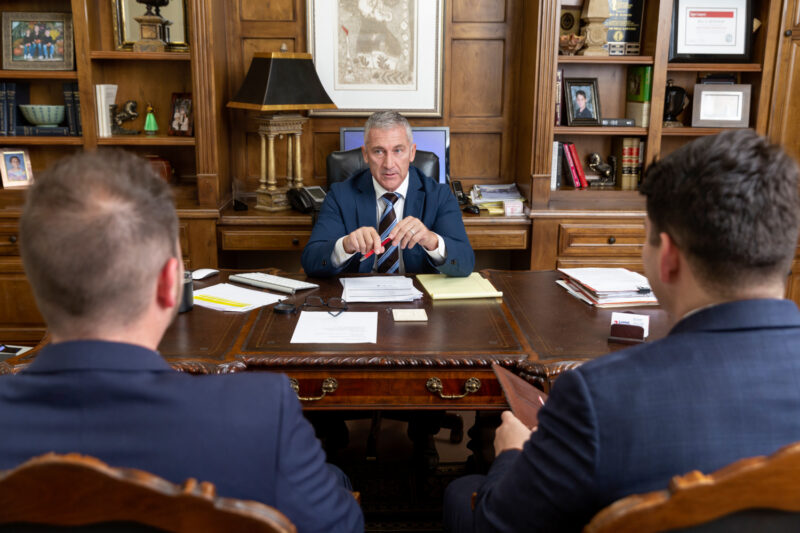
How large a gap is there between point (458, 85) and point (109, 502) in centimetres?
356

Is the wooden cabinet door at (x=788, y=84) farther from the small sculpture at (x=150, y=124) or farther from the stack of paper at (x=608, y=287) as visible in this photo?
the small sculpture at (x=150, y=124)

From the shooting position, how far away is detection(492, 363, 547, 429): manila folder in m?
1.45

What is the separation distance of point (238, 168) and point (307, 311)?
220 cm

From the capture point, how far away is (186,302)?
212 cm

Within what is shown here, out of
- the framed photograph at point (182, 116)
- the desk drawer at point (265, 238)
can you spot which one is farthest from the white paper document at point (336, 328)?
the framed photograph at point (182, 116)

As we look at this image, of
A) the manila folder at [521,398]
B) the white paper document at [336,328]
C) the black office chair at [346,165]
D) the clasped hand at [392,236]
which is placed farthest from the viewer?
the black office chair at [346,165]

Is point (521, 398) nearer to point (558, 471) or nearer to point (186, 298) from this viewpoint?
point (558, 471)

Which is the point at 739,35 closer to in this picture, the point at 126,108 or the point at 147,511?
the point at 126,108

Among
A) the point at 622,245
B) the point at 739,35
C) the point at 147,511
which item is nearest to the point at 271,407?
the point at 147,511

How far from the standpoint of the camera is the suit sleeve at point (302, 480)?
97 cm

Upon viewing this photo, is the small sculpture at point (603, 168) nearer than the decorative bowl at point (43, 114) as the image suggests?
No

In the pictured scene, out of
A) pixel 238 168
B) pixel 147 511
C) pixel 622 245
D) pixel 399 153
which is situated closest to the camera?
pixel 147 511

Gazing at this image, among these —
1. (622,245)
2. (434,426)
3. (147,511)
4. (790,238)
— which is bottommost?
(434,426)

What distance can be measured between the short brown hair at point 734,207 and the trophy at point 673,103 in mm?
3120
